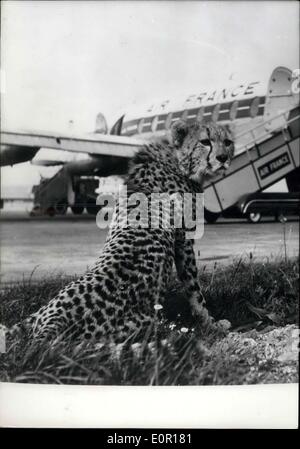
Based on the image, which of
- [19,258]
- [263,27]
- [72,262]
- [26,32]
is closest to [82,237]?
[72,262]

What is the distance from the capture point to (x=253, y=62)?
3783 millimetres

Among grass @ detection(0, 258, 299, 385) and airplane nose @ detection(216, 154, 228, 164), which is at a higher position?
airplane nose @ detection(216, 154, 228, 164)

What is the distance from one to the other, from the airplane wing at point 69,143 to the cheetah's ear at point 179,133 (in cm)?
20

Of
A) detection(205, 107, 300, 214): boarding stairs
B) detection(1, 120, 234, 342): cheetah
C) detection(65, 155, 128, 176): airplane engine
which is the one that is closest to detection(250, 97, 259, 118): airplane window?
detection(205, 107, 300, 214): boarding stairs

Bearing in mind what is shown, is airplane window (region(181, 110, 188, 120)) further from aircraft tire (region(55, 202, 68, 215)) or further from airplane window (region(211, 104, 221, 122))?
aircraft tire (region(55, 202, 68, 215))

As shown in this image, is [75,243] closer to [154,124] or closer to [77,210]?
[77,210]

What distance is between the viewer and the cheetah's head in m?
3.69

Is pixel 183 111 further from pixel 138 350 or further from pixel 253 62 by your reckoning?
pixel 138 350

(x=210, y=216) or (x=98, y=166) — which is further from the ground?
(x=98, y=166)

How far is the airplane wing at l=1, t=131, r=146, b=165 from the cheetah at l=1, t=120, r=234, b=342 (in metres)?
0.16

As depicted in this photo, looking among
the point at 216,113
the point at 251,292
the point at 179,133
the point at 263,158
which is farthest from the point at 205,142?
the point at 251,292

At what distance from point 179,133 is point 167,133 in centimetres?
11

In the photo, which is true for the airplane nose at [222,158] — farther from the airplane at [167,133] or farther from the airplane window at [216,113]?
the airplane window at [216,113]

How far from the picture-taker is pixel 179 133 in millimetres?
3709
